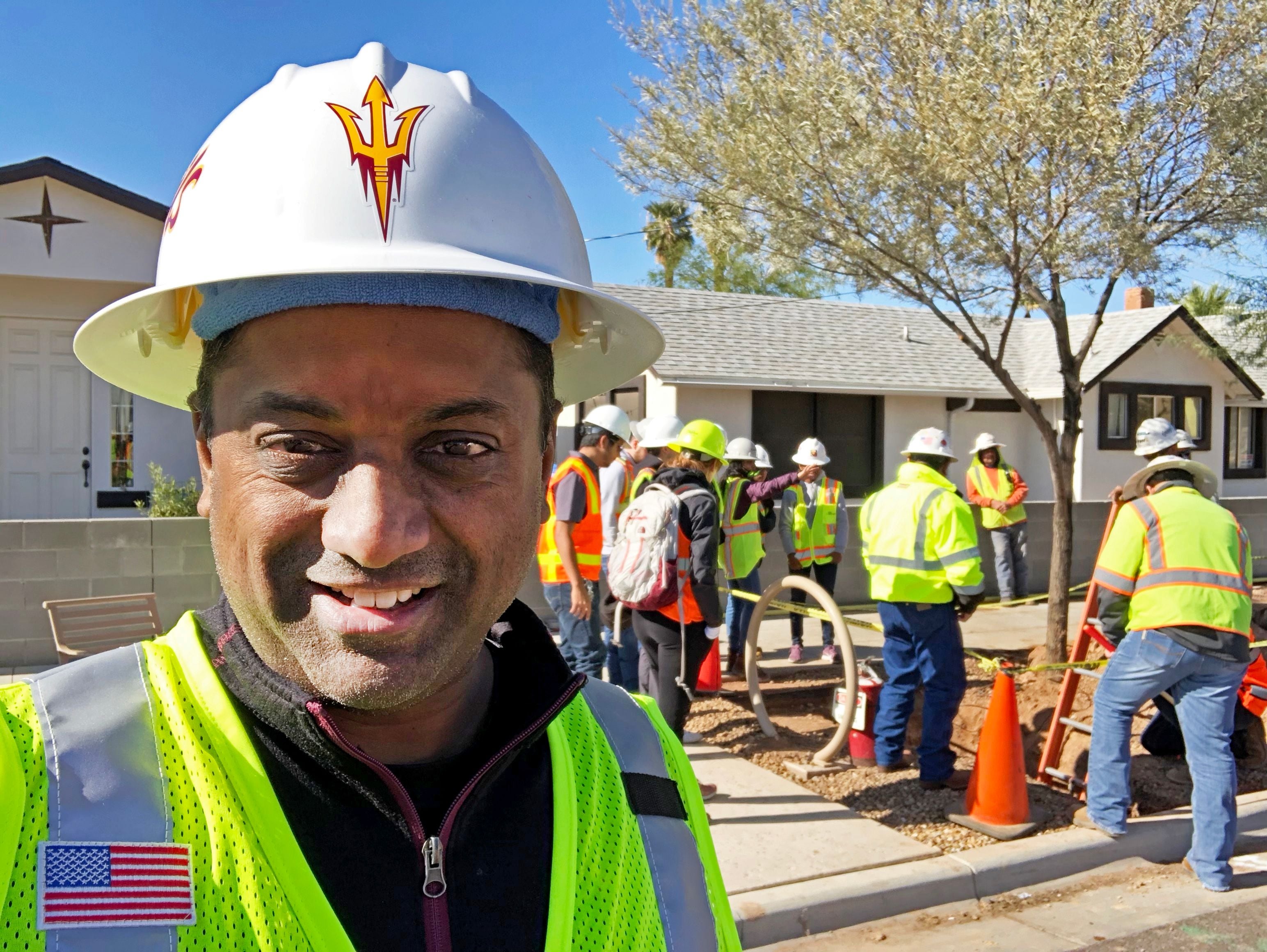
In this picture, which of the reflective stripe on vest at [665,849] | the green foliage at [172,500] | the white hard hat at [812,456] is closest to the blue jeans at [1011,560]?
the white hard hat at [812,456]

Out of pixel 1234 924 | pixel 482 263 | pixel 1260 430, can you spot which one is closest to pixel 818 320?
pixel 1260 430

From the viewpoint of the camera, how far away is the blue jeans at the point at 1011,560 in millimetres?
13164

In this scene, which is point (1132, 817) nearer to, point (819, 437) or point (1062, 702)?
point (1062, 702)

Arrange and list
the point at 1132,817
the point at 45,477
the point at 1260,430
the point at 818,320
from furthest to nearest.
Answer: the point at 1260,430, the point at 818,320, the point at 45,477, the point at 1132,817

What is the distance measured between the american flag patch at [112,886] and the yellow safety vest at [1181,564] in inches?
213

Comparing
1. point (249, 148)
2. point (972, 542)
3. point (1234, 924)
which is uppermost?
point (249, 148)

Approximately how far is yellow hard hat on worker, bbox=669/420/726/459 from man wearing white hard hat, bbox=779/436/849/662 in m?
3.48

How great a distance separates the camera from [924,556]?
20.6 feet

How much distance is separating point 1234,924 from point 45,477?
13.1 meters

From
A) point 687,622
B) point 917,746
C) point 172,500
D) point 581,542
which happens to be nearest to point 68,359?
point 172,500

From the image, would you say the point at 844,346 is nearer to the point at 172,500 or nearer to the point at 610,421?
the point at 610,421

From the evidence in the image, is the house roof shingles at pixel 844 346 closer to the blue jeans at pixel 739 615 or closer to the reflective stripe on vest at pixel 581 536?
the blue jeans at pixel 739 615

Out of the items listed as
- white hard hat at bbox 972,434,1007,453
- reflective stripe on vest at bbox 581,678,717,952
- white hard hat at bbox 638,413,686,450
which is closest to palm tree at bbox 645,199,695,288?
white hard hat at bbox 972,434,1007,453

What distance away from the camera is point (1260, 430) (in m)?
24.2
